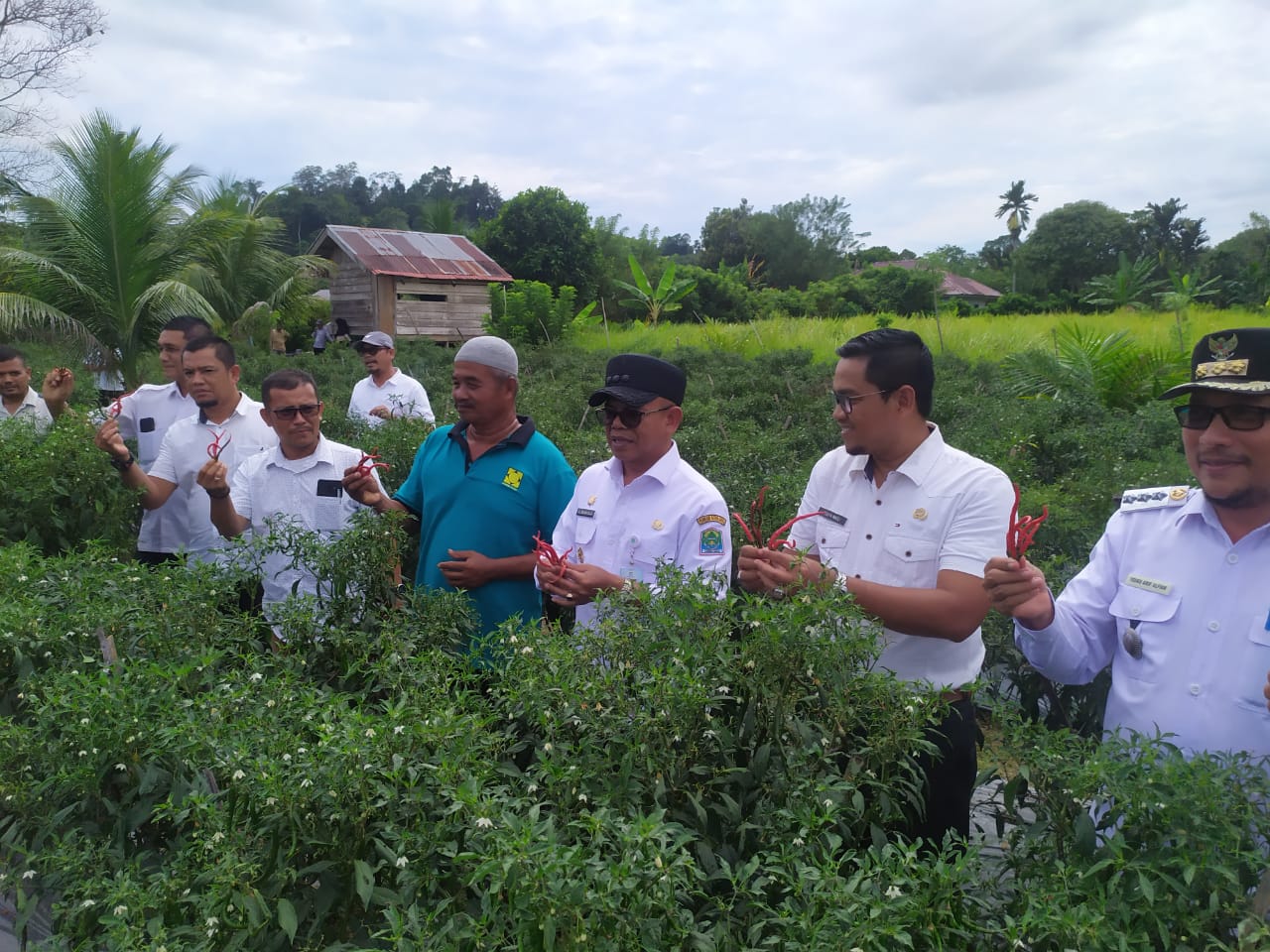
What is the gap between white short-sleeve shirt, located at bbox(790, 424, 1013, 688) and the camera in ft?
8.35

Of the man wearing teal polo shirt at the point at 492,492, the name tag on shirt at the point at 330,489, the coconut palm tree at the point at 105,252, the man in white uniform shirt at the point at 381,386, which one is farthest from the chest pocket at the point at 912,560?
the coconut palm tree at the point at 105,252

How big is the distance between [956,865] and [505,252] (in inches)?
1048

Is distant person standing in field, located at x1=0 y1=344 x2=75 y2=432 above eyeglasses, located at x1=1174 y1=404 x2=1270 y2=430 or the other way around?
the other way around

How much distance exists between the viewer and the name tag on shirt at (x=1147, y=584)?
2221 mm

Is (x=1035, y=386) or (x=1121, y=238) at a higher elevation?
(x=1121, y=238)

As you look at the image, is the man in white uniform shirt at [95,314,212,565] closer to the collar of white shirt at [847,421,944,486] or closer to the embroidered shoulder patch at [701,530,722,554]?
the embroidered shoulder patch at [701,530,722,554]

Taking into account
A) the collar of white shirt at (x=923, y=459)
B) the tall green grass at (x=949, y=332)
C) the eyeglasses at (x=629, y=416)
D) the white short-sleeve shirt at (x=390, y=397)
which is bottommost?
the white short-sleeve shirt at (x=390, y=397)

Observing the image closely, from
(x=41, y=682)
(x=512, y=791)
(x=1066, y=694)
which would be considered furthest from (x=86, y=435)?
(x=1066, y=694)

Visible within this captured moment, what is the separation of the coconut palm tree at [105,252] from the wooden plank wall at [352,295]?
360 inches

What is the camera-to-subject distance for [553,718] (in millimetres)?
1836

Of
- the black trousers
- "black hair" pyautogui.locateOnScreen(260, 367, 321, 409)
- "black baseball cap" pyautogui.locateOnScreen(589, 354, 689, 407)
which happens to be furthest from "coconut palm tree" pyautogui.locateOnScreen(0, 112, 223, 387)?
the black trousers

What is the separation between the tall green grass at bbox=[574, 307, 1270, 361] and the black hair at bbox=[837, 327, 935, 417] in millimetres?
8808

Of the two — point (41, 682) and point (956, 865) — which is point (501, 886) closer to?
point (956, 865)

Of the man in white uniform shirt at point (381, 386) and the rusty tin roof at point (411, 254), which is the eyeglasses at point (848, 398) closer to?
the man in white uniform shirt at point (381, 386)
